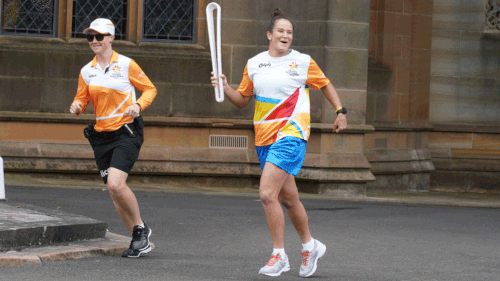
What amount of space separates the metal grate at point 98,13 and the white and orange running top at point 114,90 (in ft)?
23.0

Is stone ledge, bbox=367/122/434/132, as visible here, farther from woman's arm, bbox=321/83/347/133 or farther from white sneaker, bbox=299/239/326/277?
white sneaker, bbox=299/239/326/277

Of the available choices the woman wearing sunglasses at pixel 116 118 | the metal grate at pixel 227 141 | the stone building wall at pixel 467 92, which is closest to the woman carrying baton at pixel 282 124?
the woman wearing sunglasses at pixel 116 118

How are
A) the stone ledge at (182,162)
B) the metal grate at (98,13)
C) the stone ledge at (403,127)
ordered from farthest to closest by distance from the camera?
the stone ledge at (403,127), the metal grate at (98,13), the stone ledge at (182,162)

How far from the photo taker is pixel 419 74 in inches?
593

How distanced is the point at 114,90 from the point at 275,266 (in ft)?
6.21

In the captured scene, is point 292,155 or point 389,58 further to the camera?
point 389,58

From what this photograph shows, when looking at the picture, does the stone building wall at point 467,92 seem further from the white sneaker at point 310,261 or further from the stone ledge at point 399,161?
the white sneaker at point 310,261

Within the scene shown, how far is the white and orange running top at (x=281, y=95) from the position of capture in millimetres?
5816

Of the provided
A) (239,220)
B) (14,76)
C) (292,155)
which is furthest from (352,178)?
(292,155)

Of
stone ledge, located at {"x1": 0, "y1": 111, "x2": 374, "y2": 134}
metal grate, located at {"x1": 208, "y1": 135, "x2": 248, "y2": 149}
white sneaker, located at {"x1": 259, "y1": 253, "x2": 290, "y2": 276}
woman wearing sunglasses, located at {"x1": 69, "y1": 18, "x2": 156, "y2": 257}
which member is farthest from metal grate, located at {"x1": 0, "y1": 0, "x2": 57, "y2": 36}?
white sneaker, located at {"x1": 259, "y1": 253, "x2": 290, "y2": 276}

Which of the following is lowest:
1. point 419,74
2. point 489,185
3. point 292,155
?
point 489,185

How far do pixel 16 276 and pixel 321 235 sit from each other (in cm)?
350

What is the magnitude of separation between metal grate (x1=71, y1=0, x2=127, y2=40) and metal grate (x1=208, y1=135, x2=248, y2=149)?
7.15 ft

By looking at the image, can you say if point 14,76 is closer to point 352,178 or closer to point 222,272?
point 352,178
